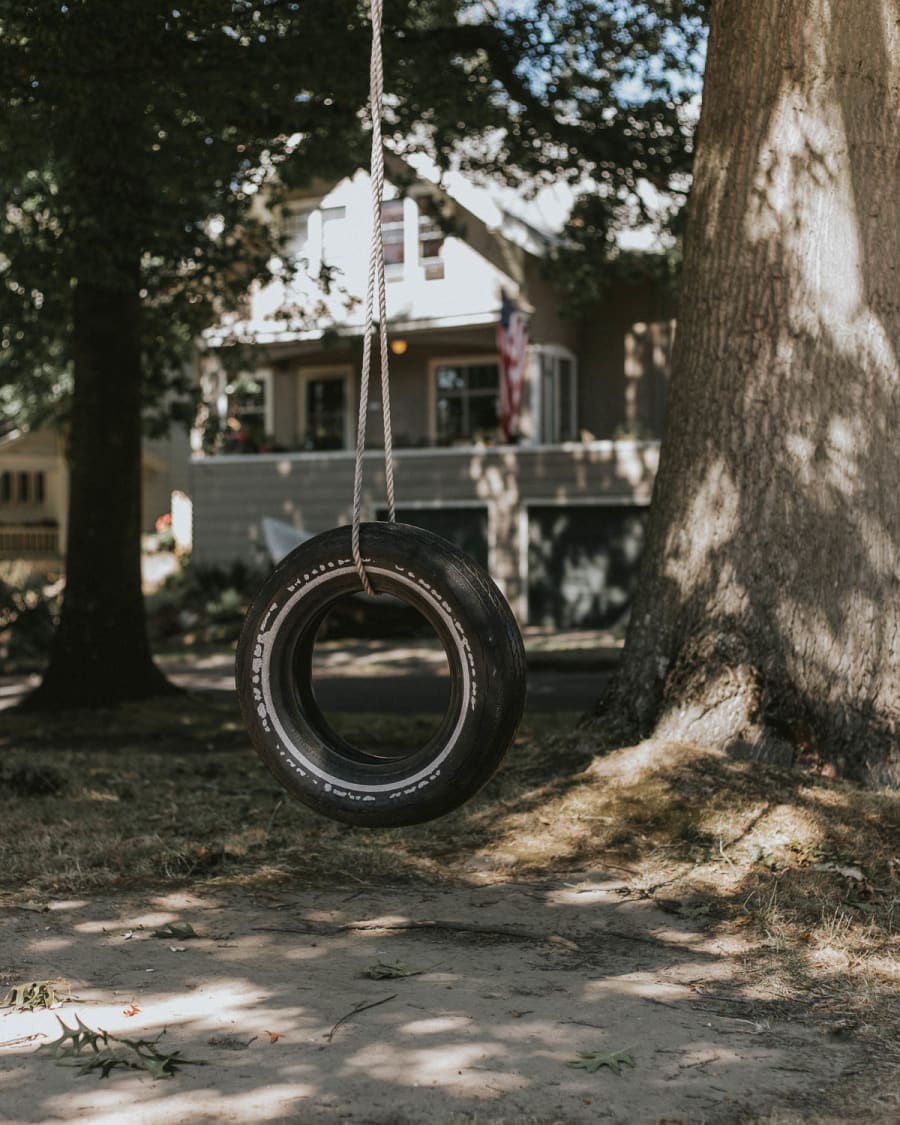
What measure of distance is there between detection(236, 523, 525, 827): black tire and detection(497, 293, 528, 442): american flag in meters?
18.7

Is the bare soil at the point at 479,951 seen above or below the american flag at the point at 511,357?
below

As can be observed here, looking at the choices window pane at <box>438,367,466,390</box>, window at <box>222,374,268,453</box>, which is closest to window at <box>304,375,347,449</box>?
window at <box>222,374,268,453</box>

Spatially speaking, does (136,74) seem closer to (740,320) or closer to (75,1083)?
(740,320)

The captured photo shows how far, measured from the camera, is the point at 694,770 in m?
6.11

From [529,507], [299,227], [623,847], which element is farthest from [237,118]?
[299,227]

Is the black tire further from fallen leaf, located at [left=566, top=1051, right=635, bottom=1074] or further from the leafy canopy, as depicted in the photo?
the leafy canopy

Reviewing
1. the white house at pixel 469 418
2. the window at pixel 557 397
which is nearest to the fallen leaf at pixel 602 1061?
the white house at pixel 469 418

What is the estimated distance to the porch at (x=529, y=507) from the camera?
78.7 feet

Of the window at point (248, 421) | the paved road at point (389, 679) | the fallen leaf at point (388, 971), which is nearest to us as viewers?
the fallen leaf at point (388, 971)

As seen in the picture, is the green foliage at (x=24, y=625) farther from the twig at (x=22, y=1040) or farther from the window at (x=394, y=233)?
the twig at (x=22, y=1040)

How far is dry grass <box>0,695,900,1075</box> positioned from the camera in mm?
4832

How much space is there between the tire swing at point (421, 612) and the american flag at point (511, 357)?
18.5 meters

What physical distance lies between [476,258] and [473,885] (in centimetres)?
2101

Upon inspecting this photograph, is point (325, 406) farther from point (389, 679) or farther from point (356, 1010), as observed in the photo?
point (356, 1010)
